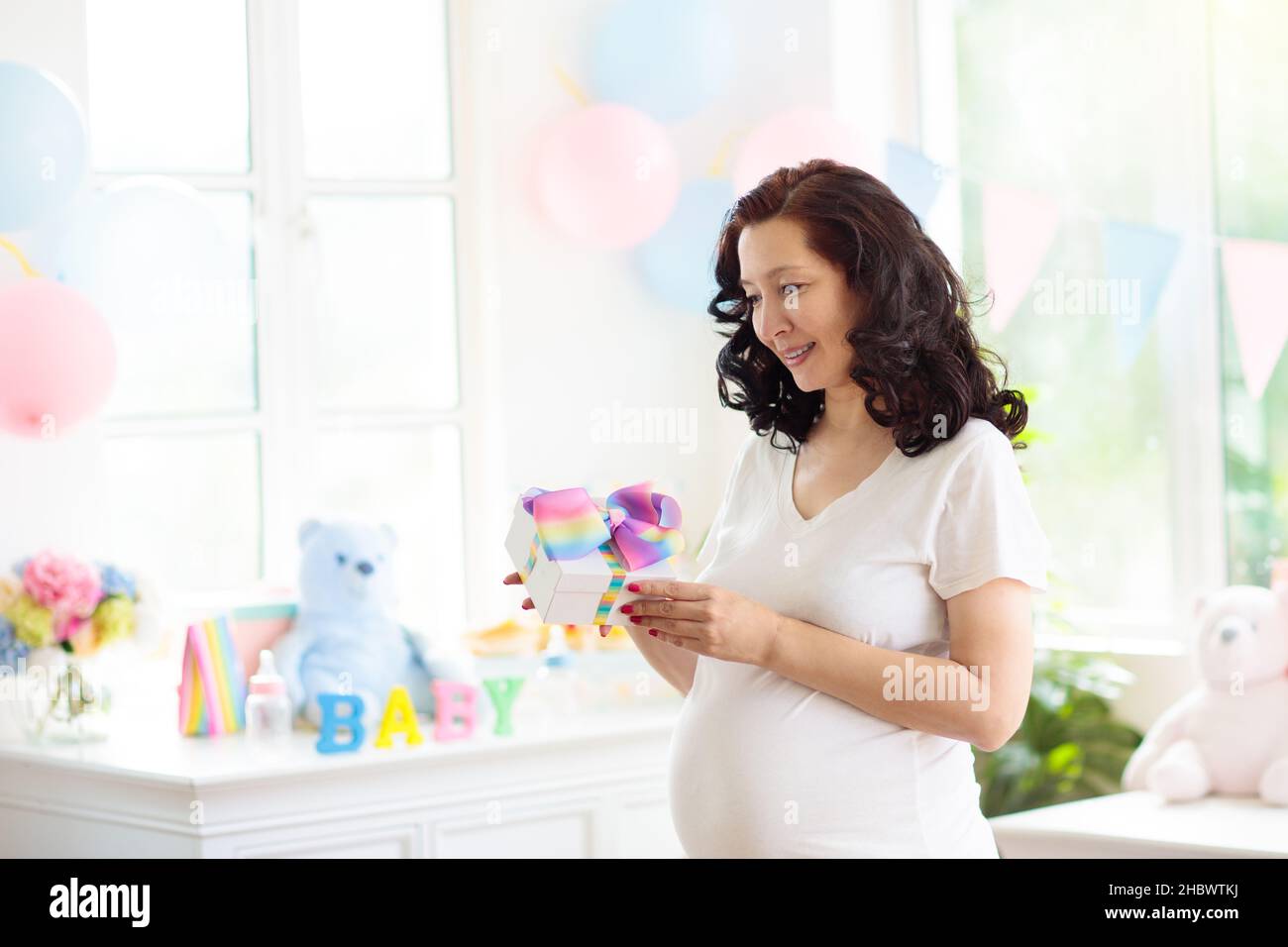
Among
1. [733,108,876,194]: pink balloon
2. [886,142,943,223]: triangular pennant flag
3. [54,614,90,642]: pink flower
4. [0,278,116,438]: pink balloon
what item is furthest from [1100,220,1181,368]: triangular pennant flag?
[54,614,90,642]: pink flower

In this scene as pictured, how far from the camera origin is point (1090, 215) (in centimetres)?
279

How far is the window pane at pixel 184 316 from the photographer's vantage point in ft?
8.45

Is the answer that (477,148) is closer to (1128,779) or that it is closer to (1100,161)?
(1100,161)

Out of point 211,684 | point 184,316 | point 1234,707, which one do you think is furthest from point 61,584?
point 1234,707

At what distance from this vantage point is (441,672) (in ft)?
8.57

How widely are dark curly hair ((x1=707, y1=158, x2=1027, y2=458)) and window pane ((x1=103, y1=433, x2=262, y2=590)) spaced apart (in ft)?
5.32

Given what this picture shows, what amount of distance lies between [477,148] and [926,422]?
1.76 meters

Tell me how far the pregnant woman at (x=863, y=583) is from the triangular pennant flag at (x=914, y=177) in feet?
4.29

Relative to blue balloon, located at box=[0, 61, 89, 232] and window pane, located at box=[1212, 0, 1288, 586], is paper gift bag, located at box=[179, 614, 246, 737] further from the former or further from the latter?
window pane, located at box=[1212, 0, 1288, 586]

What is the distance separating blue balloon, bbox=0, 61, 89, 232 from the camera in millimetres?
2324

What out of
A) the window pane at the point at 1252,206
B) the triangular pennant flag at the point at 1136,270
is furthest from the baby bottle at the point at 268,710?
the window pane at the point at 1252,206

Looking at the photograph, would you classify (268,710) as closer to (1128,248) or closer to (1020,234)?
(1020,234)
